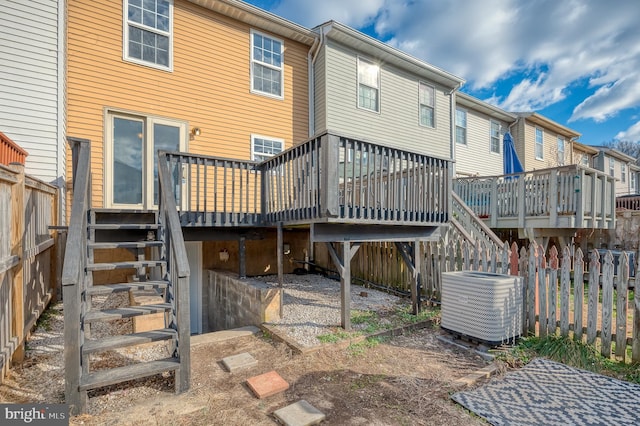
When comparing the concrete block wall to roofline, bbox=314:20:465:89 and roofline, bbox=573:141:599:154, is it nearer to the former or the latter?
roofline, bbox=314:20:465:89

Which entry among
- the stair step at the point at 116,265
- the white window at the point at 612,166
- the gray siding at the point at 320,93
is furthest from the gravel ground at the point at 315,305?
the white window at the point at 612,166

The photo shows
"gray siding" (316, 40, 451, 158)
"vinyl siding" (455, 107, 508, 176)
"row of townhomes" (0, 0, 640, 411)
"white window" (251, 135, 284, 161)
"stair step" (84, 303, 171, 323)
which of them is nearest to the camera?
"stair step" (84, 303, 171, 323)

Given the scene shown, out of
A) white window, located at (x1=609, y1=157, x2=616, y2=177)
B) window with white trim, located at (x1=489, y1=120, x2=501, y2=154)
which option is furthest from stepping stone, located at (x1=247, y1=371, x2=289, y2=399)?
white window, located at (x1=609, y1=157, x2=616, y2=177)

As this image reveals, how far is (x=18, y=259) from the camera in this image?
126 inches

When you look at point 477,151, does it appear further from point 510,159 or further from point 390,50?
point 390,50

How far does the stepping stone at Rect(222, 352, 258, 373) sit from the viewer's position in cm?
334

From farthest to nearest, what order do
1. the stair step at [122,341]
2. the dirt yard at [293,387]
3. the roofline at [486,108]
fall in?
the roofline at [486,108] < the stair step at [122,341] < the dirt yard at [293,387]

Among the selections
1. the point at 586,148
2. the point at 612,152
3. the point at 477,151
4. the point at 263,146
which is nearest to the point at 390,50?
the point at 263,146

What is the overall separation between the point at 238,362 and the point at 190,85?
6.31 metres

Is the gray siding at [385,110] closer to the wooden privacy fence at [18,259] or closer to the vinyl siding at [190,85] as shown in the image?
the vinyl siding at [190,85]

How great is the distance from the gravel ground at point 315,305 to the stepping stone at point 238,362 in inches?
24.2

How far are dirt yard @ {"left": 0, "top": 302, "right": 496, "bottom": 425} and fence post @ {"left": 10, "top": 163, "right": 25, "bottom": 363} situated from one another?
12.4 inches

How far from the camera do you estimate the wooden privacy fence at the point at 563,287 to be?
11.6 ft

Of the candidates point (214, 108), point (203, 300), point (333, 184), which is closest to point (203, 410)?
point (333, 184)
